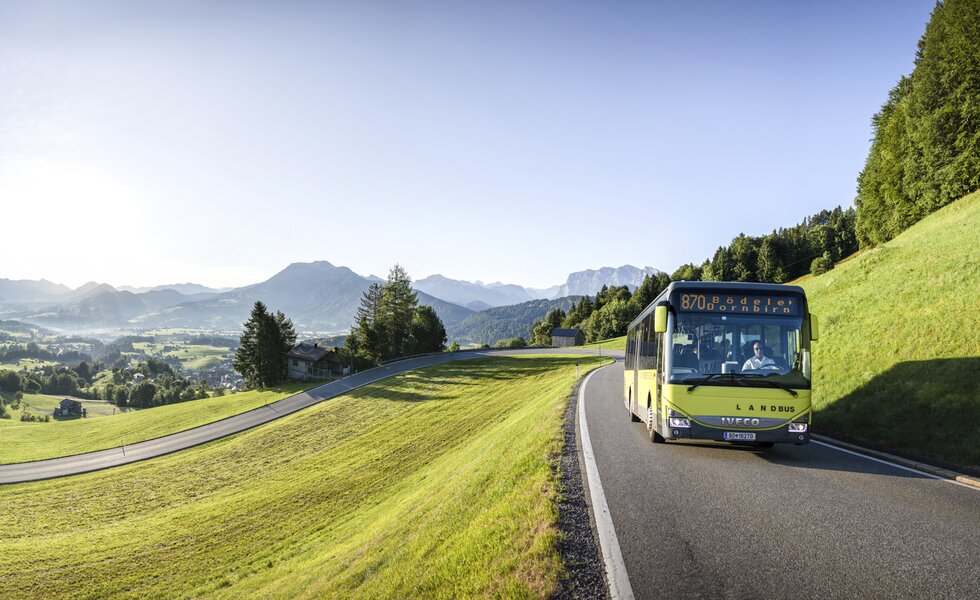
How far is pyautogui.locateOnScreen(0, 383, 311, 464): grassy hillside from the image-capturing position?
45.9m

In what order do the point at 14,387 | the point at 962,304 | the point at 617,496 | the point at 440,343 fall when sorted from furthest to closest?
1. the point at 14,387
2. the point at 440,343
3. the point at 962,304
4. the point at 617,496

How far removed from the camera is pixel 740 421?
947cm

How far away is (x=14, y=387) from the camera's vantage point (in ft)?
515

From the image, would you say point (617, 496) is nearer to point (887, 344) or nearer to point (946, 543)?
point (946, 543)

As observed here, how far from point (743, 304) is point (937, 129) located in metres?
49.7

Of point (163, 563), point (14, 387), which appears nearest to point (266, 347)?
point (163, 563)

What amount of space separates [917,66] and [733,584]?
67.3 meters

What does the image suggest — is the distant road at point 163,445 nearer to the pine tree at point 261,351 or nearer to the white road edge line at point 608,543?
the pine tree at point 261,351

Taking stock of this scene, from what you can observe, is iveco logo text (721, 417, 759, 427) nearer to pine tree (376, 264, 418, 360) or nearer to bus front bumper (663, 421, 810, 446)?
bus front bumper (663, 421, 810, 446)

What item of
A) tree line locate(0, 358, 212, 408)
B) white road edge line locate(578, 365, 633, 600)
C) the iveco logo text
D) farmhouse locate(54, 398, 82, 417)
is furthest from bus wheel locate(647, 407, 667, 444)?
farmhouse locate(54, 398, 82, 417)

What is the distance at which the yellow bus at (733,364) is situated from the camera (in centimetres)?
944

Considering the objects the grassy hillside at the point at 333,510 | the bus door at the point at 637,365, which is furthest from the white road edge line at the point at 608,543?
the bus door at the point at 637,365

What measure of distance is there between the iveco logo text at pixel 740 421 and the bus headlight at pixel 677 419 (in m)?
0.73

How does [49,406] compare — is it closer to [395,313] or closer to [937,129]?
[395,313]
